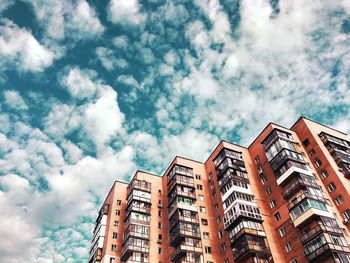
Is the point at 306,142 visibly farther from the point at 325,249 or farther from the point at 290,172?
the point at 325,249

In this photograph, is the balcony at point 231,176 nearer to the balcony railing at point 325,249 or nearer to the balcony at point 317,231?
the balcony at point 317,231

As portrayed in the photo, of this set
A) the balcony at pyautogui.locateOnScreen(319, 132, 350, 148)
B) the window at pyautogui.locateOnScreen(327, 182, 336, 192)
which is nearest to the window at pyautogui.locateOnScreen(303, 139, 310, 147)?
the balcony at pyautogui.locateOnScreen(319, 132, 350, 148)

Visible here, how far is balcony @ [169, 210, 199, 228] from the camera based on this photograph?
5578 centimetres

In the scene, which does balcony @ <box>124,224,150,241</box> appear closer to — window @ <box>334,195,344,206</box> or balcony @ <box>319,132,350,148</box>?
window @ <box>334,195,344,206</box>

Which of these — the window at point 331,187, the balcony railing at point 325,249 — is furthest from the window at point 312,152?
the balcony railing at point 325,249

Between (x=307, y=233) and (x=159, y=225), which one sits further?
(x=159, y=225)

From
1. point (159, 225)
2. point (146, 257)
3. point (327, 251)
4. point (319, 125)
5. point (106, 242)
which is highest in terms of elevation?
point (319, 125)

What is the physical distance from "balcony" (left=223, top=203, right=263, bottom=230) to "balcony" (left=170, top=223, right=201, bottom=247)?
6688mm

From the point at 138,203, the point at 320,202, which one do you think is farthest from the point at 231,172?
the point at 138,203

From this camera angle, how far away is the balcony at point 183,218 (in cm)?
5578

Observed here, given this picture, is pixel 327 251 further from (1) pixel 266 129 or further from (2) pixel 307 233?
(1) pixel 266 129

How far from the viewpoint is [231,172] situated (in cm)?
5628

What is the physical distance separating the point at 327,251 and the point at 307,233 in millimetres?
4291

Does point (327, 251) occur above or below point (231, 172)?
below
